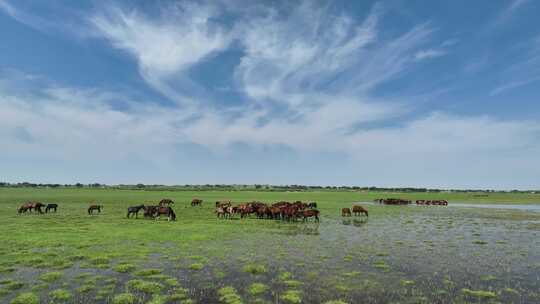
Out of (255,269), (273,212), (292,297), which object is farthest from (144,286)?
(273,212)

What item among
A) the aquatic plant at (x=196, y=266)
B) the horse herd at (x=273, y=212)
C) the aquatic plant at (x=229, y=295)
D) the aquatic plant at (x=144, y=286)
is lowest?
the aquatic plant at (x=229, y=295)

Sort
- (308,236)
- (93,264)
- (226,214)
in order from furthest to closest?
(226,214), (308,236), (93,264)

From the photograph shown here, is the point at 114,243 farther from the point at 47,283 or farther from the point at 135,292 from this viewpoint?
the point at 135,292

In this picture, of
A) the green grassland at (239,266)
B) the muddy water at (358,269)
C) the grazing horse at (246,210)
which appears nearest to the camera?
the green grassland at (239,266)

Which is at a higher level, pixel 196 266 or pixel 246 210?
pixel 246 210

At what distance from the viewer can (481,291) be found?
11391 millimetres

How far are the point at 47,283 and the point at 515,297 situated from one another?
16.5 metres

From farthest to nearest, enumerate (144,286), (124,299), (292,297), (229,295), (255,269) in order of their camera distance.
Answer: (255,269) < (144,286) < (229,295) < (292,297) < (124,299)

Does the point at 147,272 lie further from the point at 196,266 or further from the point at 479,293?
the point at 479,293

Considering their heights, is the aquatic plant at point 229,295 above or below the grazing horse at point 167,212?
below

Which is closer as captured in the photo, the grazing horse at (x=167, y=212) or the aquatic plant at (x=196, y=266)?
the aquatic plant at (x=196, y=266)

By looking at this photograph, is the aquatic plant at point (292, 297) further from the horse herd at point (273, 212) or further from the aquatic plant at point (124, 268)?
the horse herd at point (273, 212)

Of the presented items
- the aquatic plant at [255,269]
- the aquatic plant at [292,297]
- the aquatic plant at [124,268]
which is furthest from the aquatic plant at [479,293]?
the aquatic plant at [124,268]

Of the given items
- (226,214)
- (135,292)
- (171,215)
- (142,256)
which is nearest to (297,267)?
(135,292)
